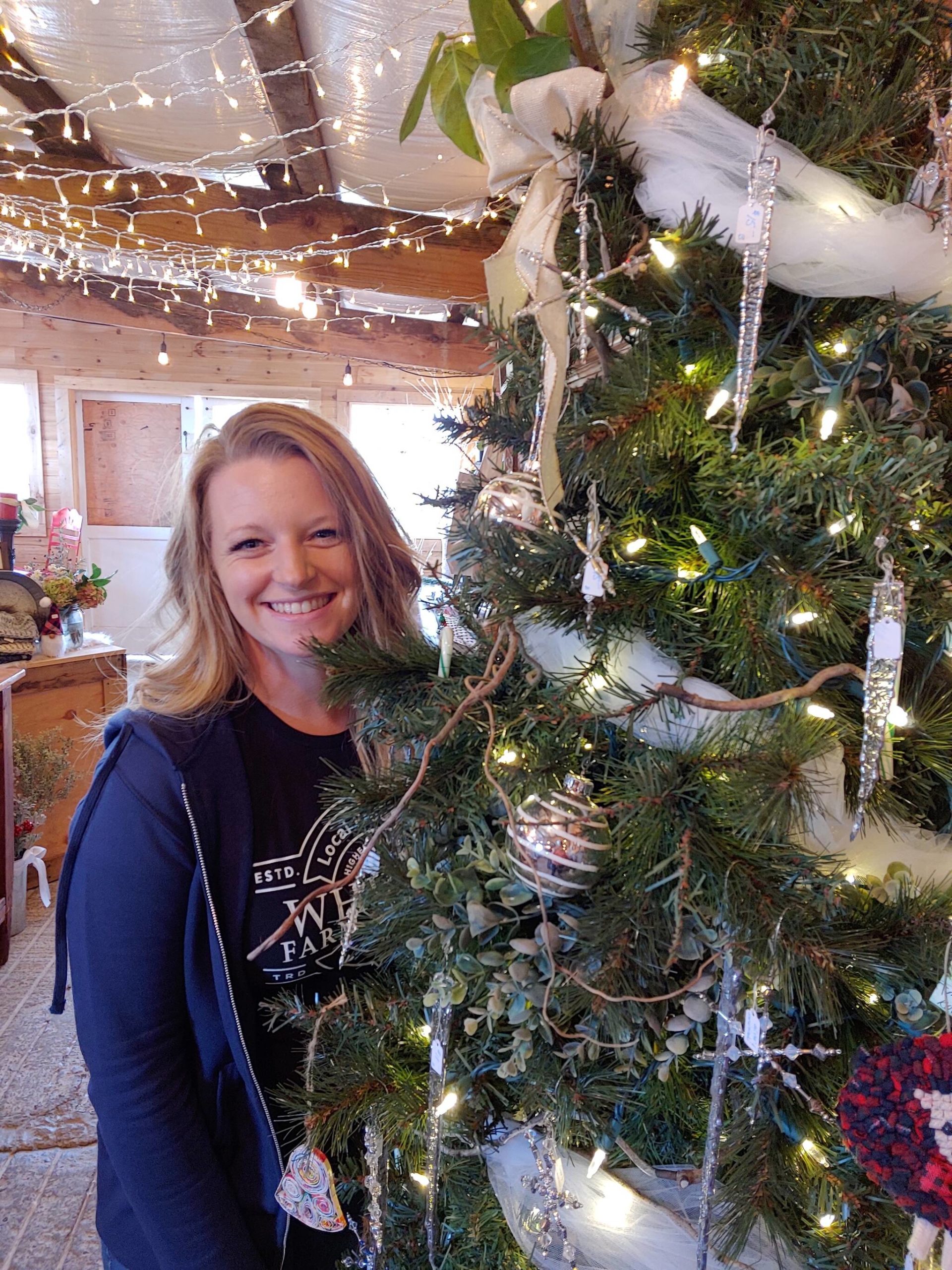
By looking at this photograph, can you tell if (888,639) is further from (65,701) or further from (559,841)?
(65,701)

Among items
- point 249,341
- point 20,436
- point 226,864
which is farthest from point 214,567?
point 20,436

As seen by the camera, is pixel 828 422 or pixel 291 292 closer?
pixel 828 422

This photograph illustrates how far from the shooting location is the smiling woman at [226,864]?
0.90 m

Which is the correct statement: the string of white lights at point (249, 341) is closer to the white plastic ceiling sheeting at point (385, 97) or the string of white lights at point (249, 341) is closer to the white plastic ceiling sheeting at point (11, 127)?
the white plastic ceiling sheeting at point (385, 97)

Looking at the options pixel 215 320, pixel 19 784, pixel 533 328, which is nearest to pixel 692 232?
pixel 533 328

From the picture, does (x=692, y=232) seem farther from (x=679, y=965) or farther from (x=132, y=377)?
(x=132, y=377)

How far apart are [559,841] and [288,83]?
7.91 ft

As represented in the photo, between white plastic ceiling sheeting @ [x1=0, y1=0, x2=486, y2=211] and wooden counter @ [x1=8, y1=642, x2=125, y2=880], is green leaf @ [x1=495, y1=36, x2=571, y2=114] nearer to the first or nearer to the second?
white plastic ceiling sheeting @ [x1=0, y1=0, x2=486, y2=211]

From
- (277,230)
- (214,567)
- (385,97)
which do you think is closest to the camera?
(214,567)

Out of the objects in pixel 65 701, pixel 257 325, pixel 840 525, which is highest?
pixel 257 325

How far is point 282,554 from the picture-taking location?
3.17 feet

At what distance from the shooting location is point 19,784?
2.98 metres

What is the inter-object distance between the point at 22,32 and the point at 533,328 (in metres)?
2.36

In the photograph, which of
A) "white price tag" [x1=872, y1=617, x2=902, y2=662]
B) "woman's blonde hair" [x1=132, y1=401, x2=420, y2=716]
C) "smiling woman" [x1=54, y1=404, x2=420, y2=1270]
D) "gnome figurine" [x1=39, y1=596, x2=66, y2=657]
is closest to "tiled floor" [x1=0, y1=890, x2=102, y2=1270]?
"smiling woman" [x1=54, y1=404, x2=420, y2=1270]
